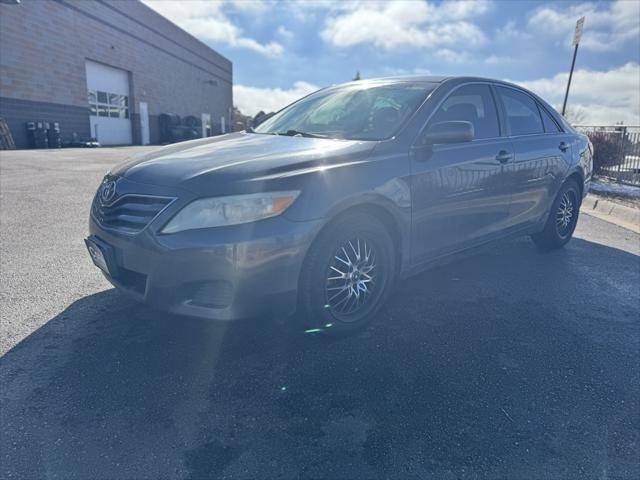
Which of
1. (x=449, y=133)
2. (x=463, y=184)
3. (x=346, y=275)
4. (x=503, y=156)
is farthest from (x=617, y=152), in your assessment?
(x=346, y=275)

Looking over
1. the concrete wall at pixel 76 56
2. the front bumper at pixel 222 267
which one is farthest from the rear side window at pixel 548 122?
the concrete wall at pixel 76 56

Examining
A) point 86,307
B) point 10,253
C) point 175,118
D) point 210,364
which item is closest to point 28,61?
point 175,118

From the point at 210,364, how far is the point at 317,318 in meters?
0.66

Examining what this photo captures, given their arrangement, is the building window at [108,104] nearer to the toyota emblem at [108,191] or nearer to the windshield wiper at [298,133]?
the windshield wiper at [298,133]

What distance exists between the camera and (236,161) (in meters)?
2.56

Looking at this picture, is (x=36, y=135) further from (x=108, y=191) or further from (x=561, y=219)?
(x=561, y=219)

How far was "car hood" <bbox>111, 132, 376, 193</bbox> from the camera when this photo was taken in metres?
2.40

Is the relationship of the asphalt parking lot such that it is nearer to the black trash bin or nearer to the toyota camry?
the toyota camry

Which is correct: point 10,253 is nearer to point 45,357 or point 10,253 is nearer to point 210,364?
point 45,357

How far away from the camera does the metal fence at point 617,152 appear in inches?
410

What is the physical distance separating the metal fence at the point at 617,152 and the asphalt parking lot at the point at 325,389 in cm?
848

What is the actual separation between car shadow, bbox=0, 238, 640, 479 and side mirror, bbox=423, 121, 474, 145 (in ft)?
4.08

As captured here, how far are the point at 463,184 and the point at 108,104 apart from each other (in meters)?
26.6

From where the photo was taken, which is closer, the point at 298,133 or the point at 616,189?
the point at 298,133
